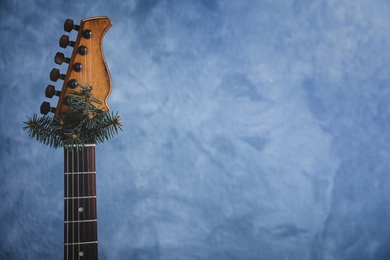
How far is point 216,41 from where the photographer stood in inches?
74.4

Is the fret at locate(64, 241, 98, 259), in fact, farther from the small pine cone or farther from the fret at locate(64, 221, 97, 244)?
the small pine cone

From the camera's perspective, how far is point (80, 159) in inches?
47.4

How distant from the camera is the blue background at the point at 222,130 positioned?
1745mm

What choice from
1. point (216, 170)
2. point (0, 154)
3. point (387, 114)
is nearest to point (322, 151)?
point (387, 114)

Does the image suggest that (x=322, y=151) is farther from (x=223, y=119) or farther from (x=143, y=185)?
(x=143, y=185)

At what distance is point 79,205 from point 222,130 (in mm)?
807

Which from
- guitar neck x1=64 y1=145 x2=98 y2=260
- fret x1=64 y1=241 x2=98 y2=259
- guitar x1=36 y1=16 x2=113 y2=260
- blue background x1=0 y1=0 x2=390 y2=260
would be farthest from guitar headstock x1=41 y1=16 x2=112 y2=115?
blue background x1=0 y1=0 x2=390 y2=260

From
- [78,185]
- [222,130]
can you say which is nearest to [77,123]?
[78,185]

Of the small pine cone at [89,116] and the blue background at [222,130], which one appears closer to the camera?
the small pine cone at [89,116]

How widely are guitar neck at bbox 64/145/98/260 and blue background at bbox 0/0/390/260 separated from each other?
1.86 ft

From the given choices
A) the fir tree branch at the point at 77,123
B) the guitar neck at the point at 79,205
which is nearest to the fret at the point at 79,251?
the guitar neck at the point at 79,205

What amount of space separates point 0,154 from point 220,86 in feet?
2.92

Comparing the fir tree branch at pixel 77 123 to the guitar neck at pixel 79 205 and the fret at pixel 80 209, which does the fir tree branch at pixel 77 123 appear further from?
the fret at pixel 80 209

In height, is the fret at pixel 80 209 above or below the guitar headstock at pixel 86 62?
below
